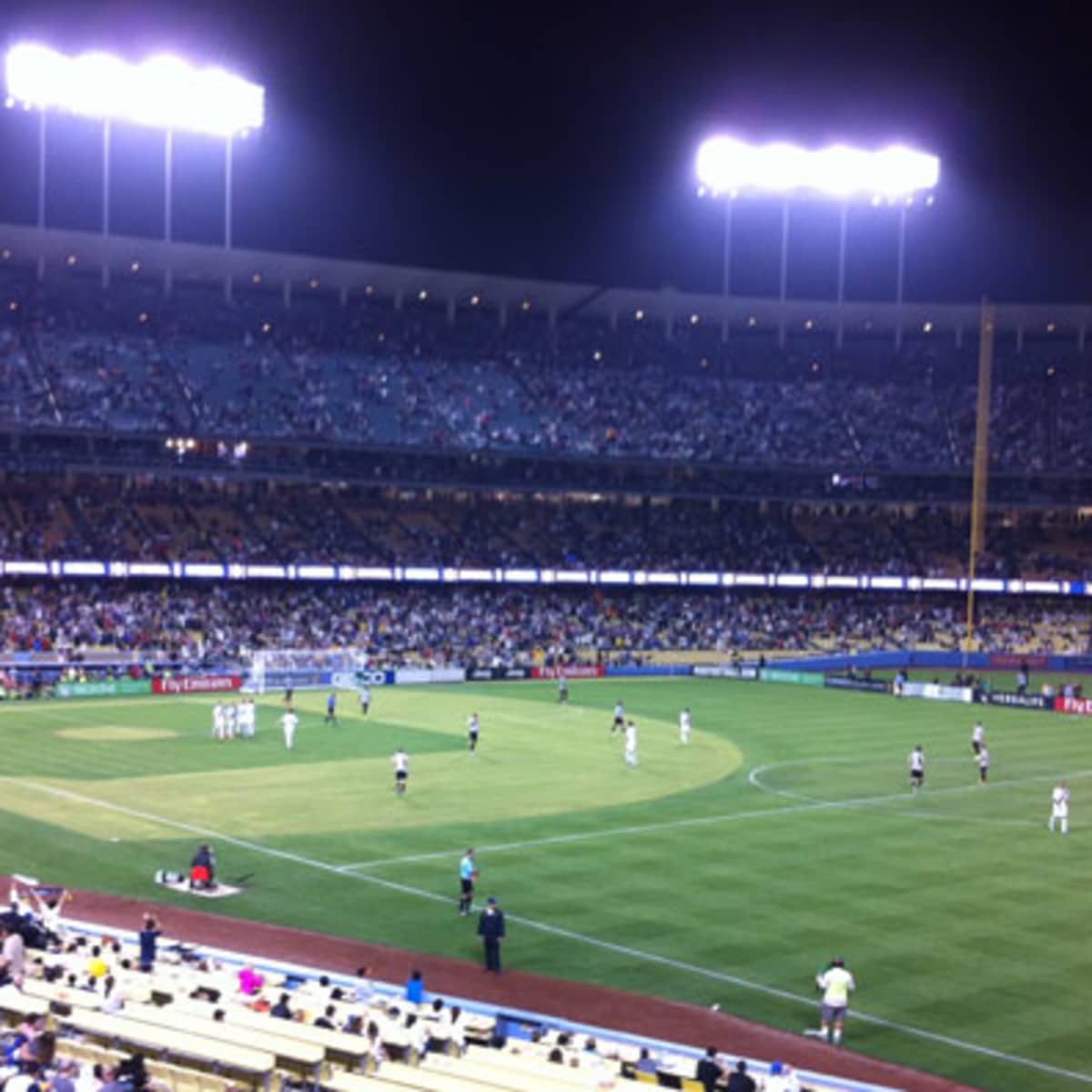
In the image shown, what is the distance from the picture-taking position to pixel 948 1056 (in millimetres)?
19719

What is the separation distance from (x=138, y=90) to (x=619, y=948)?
61.4 m

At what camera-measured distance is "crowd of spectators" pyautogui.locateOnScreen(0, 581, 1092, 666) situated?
6769 cm

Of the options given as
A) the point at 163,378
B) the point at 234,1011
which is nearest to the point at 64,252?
the point at 163,378

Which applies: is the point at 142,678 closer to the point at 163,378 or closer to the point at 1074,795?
the point at 163,378

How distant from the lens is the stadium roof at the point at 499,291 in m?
79.7

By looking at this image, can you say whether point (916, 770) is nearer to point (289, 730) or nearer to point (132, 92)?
point (289, 730)

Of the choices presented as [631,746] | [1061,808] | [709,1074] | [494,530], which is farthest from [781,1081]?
[494,530]

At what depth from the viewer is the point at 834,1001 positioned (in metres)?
20.1

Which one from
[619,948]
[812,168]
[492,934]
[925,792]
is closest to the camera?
[492,934]

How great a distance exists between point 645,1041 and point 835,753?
31.2 meters

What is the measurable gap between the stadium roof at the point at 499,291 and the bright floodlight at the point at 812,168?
8.26 metres

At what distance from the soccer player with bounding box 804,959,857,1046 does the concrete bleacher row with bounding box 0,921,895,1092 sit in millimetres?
2865

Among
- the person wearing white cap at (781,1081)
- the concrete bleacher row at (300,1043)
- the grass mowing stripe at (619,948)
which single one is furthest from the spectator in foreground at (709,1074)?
the grass mowing stripe at (619,948)

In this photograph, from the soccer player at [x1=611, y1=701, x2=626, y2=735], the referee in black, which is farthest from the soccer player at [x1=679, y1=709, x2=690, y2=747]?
the referee in black
